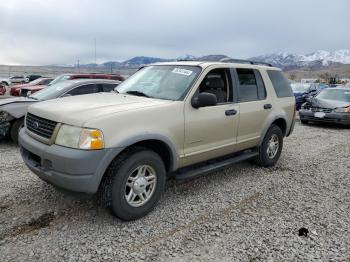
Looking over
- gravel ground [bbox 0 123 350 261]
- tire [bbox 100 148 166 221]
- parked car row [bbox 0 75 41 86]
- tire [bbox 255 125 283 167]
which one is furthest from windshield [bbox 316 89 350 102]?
parked car row [bbox 0 75 41 86]

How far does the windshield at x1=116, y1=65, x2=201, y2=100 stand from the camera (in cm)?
437

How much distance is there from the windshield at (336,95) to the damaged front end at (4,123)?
431 inches

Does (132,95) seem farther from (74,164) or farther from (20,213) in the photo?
(20,213)

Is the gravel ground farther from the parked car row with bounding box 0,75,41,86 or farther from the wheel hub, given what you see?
the parked car row with bounding box 0,75,41,86

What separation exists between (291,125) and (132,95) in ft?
11.9

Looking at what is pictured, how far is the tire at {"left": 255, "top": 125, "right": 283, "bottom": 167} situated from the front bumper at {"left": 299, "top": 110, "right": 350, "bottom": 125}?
20.7 ft

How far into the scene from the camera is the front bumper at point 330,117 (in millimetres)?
11258

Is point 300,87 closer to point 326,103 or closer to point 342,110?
point 326,103

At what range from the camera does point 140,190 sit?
12.4ft

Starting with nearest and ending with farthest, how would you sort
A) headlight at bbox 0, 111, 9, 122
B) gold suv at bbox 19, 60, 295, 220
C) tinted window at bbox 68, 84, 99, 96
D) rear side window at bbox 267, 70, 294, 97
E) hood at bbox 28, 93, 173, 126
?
gold suv at bbox 19, 60, 295, 220 < hood at bbox 28, 93, 173, 126 < rear side window at bbox 267, 70, 294, 97 < headlight at bbox 0, 111, 9, 122 < tinted window at bbox 68, 84, 99, 96

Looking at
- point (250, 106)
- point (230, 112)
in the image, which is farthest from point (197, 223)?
point (250, 106)

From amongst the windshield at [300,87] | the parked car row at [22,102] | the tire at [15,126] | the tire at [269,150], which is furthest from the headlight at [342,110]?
the tire at [15,126]

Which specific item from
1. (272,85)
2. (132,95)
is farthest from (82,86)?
(272,85)

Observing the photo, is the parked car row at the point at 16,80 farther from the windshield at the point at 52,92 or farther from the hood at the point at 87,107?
the hood at the point at 87,107
